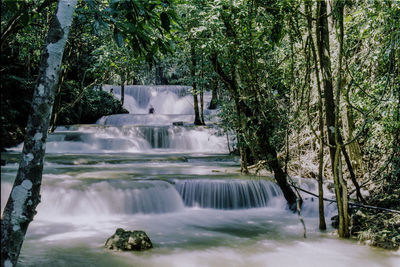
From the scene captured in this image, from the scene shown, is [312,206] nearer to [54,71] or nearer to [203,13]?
[203,13]

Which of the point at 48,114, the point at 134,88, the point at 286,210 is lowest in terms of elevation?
the point at 286,210

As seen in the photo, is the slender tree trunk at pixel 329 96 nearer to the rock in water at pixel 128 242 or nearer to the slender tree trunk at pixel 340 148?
the slender tree trunk at pixel 340 148

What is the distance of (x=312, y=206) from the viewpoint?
25.3 ft

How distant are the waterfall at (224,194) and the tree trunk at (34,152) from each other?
619 cm

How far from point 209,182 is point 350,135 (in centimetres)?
326

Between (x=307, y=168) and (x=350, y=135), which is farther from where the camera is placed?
(x=307, y=168)

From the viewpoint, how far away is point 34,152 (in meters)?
2.15

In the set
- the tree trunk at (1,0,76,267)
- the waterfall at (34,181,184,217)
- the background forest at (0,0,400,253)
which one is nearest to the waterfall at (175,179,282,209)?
the waterfall at (34,181,184,217)

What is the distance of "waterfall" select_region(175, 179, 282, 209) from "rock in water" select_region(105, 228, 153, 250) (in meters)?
3.10

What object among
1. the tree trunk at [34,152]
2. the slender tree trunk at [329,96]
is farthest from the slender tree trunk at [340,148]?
the tree trunk at [34,152]

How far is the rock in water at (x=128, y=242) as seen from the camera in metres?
4.90

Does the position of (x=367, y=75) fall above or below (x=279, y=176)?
above

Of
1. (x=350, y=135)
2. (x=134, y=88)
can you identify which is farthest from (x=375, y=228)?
(x=134, y=88)

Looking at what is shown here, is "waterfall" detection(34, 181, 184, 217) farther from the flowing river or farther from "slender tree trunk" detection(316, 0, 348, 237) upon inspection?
"slender tree trunk" detection(316, 0, 348, 237)
